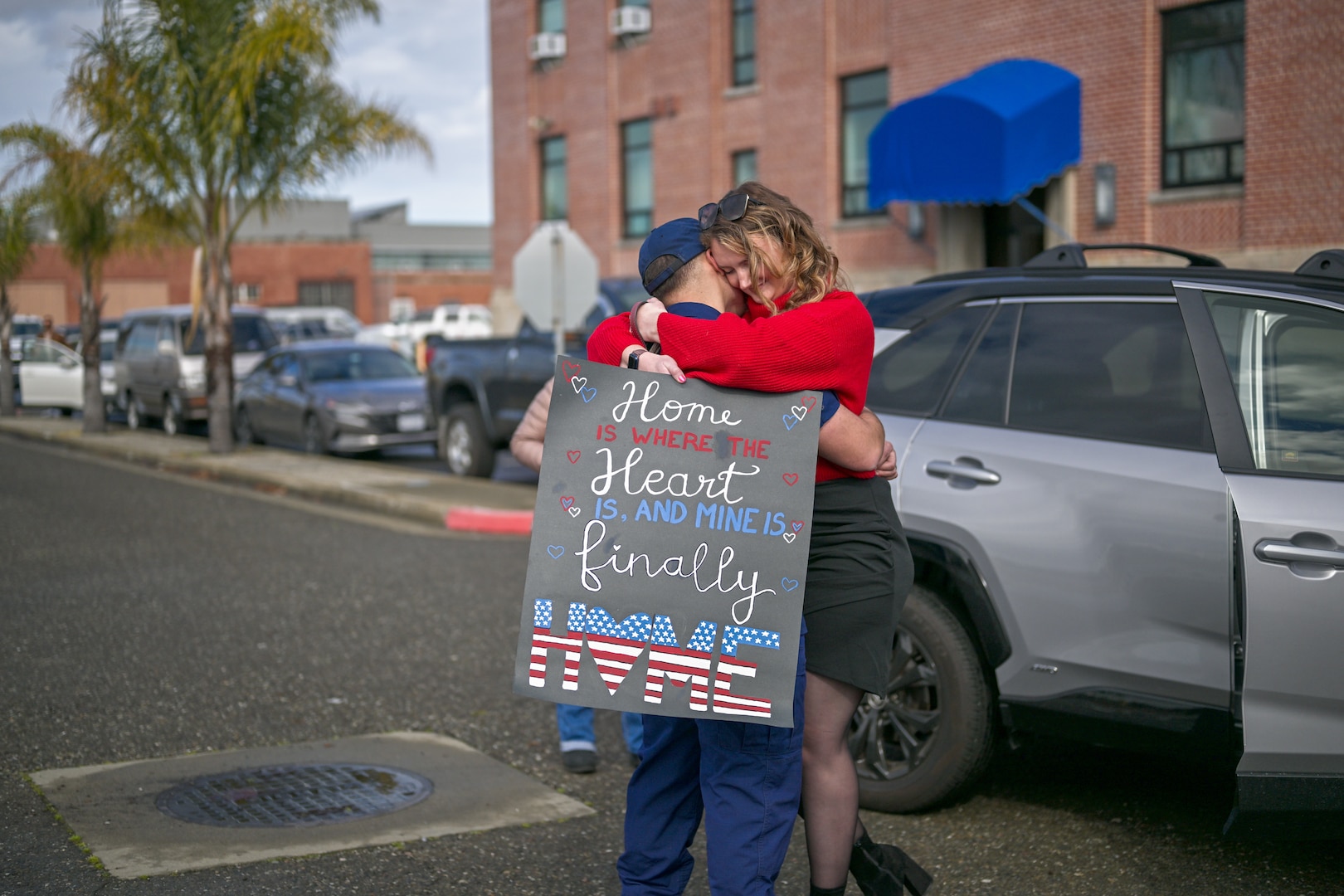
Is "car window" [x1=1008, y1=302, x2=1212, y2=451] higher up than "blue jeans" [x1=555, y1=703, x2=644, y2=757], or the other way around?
"car window" [x1=1008, y1=302, x2=1212, y2=451]

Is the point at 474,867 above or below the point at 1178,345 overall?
below

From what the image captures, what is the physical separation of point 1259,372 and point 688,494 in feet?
6.73

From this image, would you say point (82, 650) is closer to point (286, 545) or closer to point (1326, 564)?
point (286, 545)

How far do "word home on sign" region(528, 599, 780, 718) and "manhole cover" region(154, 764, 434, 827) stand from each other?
1949 mm

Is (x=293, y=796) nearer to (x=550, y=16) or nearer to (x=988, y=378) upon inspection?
(x=988, y=378)

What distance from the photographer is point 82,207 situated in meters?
20.8

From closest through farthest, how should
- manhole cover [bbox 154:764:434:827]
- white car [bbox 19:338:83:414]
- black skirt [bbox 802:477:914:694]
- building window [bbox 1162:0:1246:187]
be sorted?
black skirt [bbox 802:477:914:694], manhole cover [bbox 154:764:434:827], building window [bbox 1162:0:1246:187], white car [bbox 19:338:83:414]

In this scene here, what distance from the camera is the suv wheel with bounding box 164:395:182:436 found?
2180 cm

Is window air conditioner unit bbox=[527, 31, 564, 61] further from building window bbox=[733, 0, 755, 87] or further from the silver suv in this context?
the silver suv

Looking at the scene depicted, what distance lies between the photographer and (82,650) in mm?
7074

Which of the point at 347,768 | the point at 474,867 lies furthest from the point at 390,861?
the point at 347,768

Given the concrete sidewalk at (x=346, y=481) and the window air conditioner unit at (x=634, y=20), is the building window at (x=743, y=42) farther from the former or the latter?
the concrete sidewalk at (x=346, y=481)

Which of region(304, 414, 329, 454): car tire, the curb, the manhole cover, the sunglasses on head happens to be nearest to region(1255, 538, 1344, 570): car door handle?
the sunglasses on head

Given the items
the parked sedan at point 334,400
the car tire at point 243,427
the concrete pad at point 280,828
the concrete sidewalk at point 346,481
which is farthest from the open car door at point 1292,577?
the car tire at point 243,427
